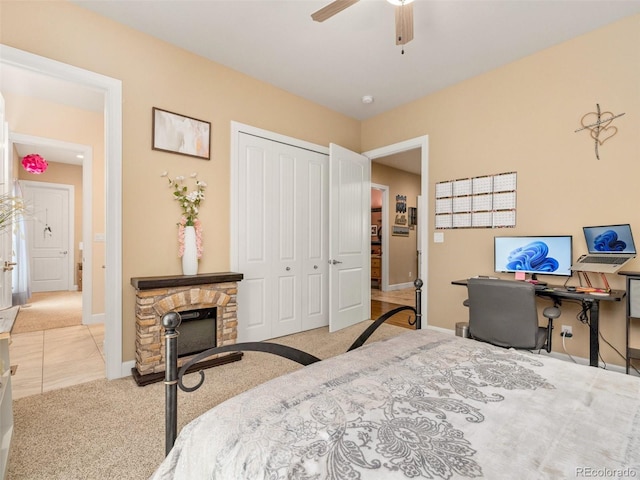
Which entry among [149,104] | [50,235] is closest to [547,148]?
[149,104]

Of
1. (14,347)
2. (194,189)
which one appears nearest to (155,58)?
(194,189)

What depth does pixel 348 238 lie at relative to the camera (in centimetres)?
423

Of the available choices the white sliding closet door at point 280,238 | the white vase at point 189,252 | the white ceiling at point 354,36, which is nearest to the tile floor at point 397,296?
the white sliding closet door at point 280,238

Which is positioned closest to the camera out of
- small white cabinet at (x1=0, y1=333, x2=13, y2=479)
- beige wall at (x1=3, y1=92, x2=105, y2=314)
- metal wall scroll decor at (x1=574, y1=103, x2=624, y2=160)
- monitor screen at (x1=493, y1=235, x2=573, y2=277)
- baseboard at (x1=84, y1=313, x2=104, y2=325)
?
small white cabinet at (x1=0, y1=333, x2=13, y2=479)

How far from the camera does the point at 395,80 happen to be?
3.62 m

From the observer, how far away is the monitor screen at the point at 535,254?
285 cm

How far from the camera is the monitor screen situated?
Result: 2852 millimetres

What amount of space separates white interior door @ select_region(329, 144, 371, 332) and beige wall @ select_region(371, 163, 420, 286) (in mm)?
2644

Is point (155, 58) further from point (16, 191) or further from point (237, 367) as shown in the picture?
point (16, 191)

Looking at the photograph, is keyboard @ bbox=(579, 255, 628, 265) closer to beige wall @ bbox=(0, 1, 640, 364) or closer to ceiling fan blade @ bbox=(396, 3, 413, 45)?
beige wall @ bbox=(0, 1, 640, 364)

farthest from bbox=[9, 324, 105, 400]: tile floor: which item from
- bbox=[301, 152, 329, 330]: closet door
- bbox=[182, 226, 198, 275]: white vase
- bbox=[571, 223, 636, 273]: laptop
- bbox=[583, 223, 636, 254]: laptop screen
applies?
bbox=[583, 223, 636, 254]: laptop screen

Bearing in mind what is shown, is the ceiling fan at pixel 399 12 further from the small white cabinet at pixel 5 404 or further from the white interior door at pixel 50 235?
the white interior door at pixel 50 235

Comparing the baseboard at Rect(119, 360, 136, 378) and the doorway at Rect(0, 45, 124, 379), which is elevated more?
the doorway at Rect(0, 45, 124, 379)

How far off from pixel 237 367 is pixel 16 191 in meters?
5.52
